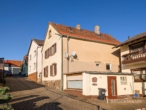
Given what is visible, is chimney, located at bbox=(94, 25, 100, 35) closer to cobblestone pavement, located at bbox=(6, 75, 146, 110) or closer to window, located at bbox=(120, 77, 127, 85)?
window, located at bbox=(120, 77, 127, 85)

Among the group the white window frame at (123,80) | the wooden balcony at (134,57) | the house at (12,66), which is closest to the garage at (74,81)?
the white window frame at (123,80)

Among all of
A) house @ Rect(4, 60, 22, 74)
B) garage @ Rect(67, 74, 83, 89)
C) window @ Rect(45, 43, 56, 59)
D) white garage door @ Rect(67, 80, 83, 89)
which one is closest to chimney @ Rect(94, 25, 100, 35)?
window @ Rect(45, 43, 56, 59)

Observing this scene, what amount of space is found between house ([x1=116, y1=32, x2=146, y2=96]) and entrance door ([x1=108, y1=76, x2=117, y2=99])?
12.6 ft

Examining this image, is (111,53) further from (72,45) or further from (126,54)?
(72,45)

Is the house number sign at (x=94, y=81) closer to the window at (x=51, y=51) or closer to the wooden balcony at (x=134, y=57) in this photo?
the wooden balcony at (x=134, y=57)

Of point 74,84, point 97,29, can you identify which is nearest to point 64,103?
point 74,84

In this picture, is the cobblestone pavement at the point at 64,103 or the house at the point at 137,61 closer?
the cobblestone pavement at the point at 64,103

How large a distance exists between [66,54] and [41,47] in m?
12.3

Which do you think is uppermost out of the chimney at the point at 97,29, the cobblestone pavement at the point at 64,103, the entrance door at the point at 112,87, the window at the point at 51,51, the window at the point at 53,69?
the chimney at the point at 97,29

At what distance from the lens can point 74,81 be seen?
665 inches

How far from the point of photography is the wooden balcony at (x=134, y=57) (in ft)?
55.9

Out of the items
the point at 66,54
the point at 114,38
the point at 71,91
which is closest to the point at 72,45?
the point at 66,54

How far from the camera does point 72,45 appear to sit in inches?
814

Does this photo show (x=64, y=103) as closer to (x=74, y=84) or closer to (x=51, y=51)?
(x=74, y=84)
